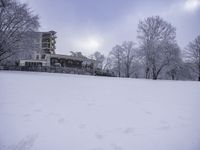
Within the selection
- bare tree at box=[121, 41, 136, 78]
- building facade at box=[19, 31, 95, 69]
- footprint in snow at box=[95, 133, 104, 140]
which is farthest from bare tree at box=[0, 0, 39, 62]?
bare tree at box=[121, 41, 136, 78]

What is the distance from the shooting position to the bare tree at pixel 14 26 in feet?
50.1

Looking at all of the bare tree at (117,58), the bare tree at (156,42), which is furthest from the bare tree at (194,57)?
the bare tree at (117,58)

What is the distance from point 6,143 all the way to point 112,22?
3301mm

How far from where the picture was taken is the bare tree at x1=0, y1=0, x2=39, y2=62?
15273 millimetres

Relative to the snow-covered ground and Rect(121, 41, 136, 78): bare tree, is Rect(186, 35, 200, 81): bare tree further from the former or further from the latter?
the snow-covered ground

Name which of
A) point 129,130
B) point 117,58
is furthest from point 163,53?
point 129,130

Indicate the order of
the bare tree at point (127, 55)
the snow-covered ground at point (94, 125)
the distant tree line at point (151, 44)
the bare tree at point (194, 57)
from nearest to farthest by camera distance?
the snow-covered ground at point (94, 125) → the distant tree line at point (151, 44) → the bare tree at point (194, 57) → the bare tree at point (127, 55)

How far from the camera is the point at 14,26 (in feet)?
52.9

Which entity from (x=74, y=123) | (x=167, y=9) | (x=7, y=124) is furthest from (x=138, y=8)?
(x=7, y=124)

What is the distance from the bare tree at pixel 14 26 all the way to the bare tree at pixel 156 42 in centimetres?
1272

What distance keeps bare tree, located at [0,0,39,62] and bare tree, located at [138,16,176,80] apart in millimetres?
12723

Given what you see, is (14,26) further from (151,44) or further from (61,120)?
(61,120)

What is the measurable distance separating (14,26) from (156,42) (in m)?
15.5

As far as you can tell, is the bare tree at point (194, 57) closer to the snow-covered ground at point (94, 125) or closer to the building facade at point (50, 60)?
the building facade at point (50, 60)
